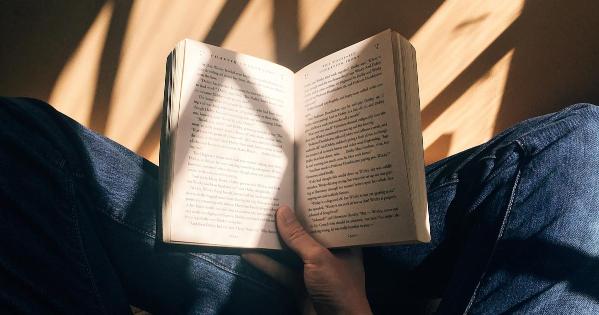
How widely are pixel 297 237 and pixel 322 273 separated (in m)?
0.06

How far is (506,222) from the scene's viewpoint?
636mm

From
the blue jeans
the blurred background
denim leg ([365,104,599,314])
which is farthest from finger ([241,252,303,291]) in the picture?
the blurred background

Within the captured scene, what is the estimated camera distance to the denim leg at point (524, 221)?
61 centimetres

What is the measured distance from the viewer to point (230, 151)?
0.62m

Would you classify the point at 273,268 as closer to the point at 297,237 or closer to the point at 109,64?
the point at 297,237

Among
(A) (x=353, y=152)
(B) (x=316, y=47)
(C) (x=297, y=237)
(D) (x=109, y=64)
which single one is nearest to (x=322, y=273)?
(C) (x=297, y=237)

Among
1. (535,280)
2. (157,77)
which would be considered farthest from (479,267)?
(157,77)

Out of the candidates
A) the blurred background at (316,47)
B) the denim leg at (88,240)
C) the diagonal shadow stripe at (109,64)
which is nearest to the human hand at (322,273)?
the denim leg at (88,240)

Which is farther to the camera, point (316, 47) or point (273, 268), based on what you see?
point (316, 47)

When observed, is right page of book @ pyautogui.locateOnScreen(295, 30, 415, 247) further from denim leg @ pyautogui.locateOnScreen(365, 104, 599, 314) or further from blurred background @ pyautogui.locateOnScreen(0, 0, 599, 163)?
blurred background @ pyautogui.locateOnScreen(0, 0, 599, 163)

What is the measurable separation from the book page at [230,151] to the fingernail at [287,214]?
0.02 meters

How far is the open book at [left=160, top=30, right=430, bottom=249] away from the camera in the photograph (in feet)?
1.88

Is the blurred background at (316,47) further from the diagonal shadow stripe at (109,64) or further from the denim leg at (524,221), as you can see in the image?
the denim leg at (524,221)

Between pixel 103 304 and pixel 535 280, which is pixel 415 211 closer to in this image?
pixel 535 280
